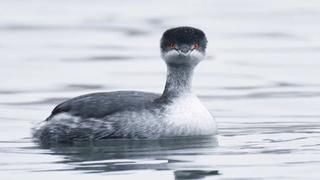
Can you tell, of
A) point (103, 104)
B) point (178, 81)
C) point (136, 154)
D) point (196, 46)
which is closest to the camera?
point (136, 154)

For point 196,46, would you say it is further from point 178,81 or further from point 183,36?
point 178,81

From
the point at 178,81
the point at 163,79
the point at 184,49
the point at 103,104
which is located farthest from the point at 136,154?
the point at 163,79

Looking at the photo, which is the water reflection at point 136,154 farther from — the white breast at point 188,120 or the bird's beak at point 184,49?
the bird's beak at point 184,49

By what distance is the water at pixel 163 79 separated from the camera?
14.1 m

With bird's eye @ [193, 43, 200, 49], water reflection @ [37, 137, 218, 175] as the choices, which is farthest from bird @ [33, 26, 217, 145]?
water reflection @ [37, 137, 218, 175]

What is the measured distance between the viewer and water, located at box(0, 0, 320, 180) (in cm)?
1412

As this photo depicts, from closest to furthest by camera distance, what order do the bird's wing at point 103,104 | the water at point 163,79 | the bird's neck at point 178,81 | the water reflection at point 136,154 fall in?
the water reflection at point 136,154, the water at point 163,79, the bird's wing at point 103,104, the bird's neck at point 178,81

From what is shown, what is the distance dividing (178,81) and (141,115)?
84 cm

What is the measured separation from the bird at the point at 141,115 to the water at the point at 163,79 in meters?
0.17

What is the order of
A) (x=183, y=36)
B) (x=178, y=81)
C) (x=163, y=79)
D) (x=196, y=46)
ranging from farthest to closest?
(x=163, y=79) < (x=178, y=81) < (x=196, y=46) < (x=183, y=36)

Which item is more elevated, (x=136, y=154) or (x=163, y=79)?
(x=163, y=79)

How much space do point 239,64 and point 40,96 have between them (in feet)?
14.6

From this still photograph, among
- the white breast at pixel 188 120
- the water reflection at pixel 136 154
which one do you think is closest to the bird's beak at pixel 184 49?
the white breast at pixel 188 120

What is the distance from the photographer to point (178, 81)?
53.6ft
